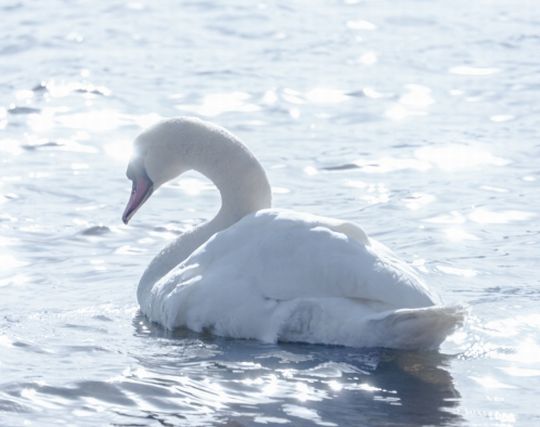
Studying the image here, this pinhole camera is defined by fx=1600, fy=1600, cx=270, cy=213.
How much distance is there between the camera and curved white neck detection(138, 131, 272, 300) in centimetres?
821

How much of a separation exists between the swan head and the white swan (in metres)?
0.52

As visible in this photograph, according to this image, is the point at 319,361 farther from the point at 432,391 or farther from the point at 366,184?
the point at 366,184

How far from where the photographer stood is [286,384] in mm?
6668

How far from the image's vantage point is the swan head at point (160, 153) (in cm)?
832

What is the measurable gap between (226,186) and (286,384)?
183cm

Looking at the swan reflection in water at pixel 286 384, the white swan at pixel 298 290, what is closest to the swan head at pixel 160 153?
the white swan at pixel 298 290

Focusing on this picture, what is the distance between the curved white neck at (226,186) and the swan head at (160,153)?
66 mm

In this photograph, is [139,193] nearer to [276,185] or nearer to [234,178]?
[234,178]

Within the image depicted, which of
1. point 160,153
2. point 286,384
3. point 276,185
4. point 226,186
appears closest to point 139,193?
point 160,153

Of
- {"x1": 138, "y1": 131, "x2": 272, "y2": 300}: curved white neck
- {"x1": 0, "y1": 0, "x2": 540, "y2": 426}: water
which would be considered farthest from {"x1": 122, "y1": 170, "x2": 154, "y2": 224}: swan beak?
{"x1": 0, "y1": 0, "x2": 540, "y2": 426}: water

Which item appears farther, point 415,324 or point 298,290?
point 298,290

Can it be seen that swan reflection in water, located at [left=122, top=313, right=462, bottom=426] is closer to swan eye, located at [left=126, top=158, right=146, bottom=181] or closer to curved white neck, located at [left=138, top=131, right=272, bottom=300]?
curved white neck, located at [left=138, top=131, right=272, bottom=300]

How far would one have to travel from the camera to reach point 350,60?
16266 mm

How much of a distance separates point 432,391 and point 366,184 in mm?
4594
